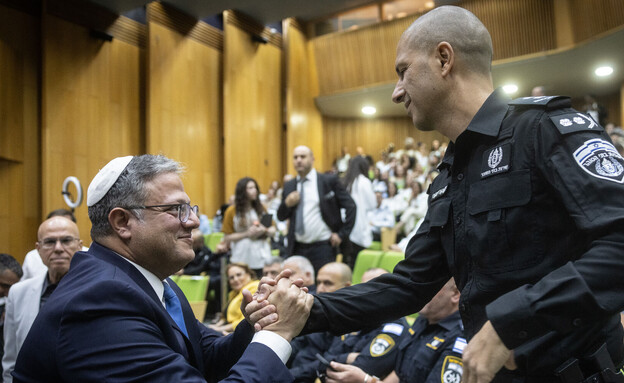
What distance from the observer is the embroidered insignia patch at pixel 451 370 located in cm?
248

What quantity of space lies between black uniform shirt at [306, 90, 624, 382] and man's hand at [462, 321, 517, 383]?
2 cm

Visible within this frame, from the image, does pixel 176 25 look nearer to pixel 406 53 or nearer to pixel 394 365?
pixel 394 365

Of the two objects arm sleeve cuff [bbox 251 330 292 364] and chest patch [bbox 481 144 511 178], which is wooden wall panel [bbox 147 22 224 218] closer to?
arm sleeve cuff [bbox 251 330 292 364]

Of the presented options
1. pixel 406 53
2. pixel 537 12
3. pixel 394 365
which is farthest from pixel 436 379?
pixel 537 12

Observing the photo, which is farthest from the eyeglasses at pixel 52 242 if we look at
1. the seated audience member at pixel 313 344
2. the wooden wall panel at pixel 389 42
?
the wooden wall panel at pixel 389 42

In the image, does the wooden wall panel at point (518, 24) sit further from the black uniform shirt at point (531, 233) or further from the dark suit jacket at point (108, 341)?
the dark suit jacket at point (108, 341)

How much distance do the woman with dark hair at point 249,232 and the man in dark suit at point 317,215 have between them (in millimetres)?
712

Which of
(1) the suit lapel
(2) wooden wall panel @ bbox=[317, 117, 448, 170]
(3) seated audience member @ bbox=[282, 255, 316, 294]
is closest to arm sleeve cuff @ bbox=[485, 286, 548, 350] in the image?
(1) the suit lapel

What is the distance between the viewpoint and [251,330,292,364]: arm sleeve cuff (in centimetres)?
154

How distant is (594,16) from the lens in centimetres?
917

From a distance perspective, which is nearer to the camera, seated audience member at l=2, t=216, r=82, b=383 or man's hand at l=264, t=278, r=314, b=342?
man's hand at l=264, t=278, r=314, b=342

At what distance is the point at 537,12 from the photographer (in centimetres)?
1027

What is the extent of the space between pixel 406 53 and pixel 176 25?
994 cm

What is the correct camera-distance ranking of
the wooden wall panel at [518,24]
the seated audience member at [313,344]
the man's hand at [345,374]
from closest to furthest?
the man's hand at [345,374] < the seated audience member at [313,344] < the wooden wall panel at [518,24]
